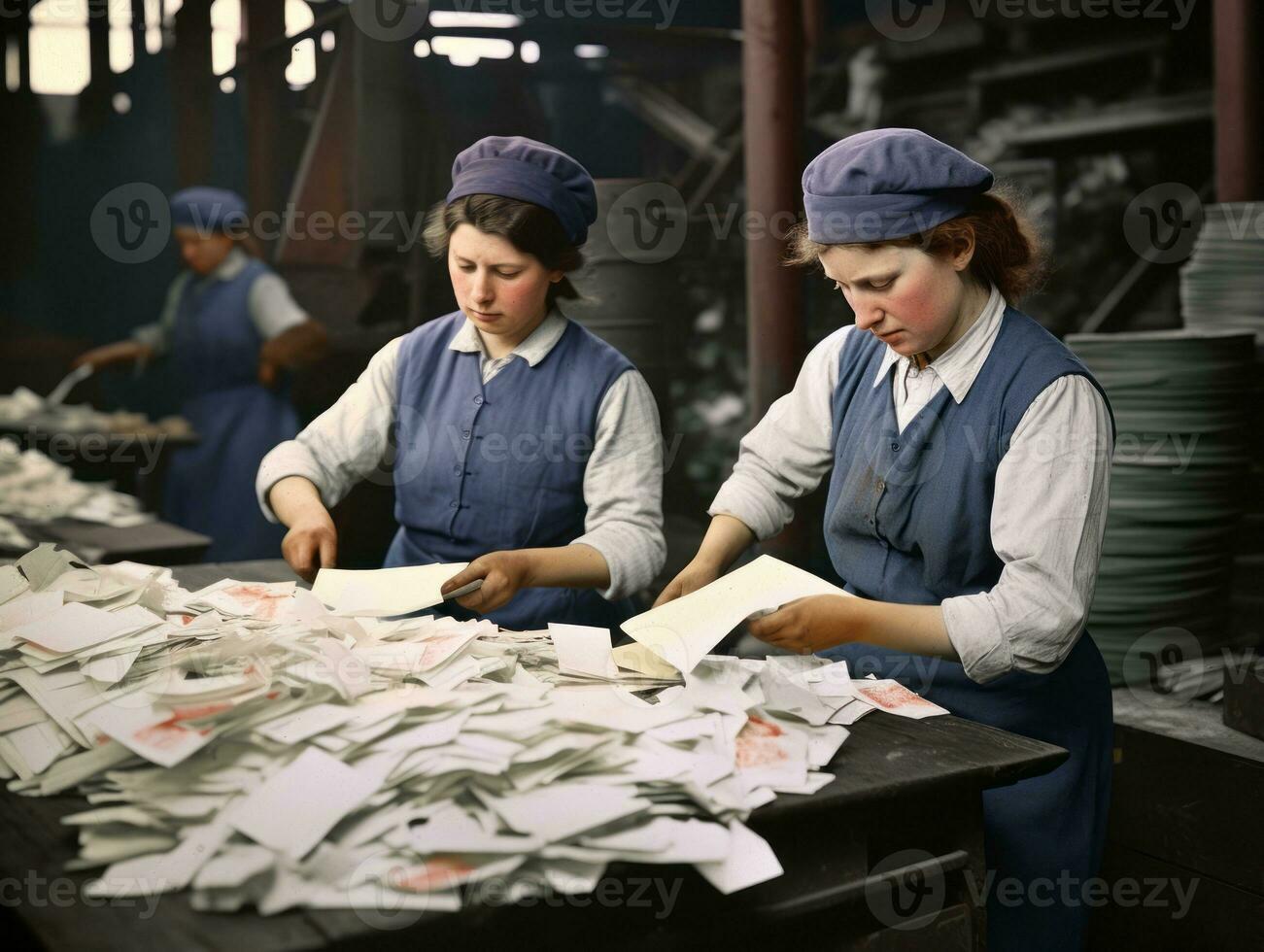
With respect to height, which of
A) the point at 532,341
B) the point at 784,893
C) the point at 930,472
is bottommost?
the point at 784,893

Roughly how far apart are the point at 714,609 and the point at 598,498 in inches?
31.4

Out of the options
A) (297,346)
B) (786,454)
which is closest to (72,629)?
(786,454)

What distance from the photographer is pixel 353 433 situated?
2.70 meters

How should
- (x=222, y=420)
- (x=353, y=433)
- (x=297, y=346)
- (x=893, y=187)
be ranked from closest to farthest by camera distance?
(x=893, y=187) < (x=353, y=433) < (x=297, y=346) < (x=222, y=420)

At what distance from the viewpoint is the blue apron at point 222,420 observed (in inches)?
154

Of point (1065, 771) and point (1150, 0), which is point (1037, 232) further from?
point (1150, 0)

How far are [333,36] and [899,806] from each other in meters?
A: 3.18

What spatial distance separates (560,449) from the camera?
2.61 meters

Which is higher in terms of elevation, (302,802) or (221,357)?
(221,357)

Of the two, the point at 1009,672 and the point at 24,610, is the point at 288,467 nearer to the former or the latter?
the point at 24,610

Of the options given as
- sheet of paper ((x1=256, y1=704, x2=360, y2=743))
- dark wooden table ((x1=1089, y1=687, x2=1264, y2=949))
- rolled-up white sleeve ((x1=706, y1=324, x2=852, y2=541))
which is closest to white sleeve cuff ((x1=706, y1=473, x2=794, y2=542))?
rolled-up white sleeve ((x1=706, y1=324, x2=852, y2=541))

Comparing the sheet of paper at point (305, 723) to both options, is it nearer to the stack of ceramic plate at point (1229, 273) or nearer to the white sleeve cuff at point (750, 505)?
the white sleeve cuff at point (750, 505)

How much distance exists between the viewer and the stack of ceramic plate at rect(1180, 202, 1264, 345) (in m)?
3.48

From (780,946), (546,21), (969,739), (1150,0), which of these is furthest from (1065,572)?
(1150,0)
